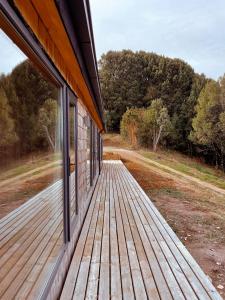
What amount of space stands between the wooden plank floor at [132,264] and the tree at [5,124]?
116 centimetres

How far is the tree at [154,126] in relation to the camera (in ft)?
72.7

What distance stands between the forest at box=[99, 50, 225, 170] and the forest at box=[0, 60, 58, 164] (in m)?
17.3

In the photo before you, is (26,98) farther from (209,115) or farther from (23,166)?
(209,115)

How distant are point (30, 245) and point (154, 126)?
70.9ft

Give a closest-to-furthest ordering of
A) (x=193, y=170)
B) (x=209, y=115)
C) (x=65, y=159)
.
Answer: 1. (x=65, y=159)
2. (x=193, y=170)
3. (x=209, y=115)

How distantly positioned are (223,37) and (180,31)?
7.63m

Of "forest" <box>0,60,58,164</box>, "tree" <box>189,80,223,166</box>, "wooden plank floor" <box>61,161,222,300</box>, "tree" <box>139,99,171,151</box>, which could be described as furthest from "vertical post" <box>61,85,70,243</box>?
"tree" <box>139,99,171,151</box>

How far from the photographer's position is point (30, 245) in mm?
1419

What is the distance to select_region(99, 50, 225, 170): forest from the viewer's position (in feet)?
62.5

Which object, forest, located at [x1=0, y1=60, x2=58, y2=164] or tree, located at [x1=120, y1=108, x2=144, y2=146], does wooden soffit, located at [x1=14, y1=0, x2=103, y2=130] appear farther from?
tree, located at [x1=120, y1=108, x2=144, y2=146]

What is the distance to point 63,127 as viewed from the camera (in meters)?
2.03

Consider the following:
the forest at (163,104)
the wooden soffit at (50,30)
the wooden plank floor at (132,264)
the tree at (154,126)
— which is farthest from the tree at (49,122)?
the tree at (154,126)

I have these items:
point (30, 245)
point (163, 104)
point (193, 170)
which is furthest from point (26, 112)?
point (163, 104)

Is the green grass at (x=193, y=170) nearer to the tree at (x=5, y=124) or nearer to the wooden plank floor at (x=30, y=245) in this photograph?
the wooden plank floor at (x=30, y=245)
